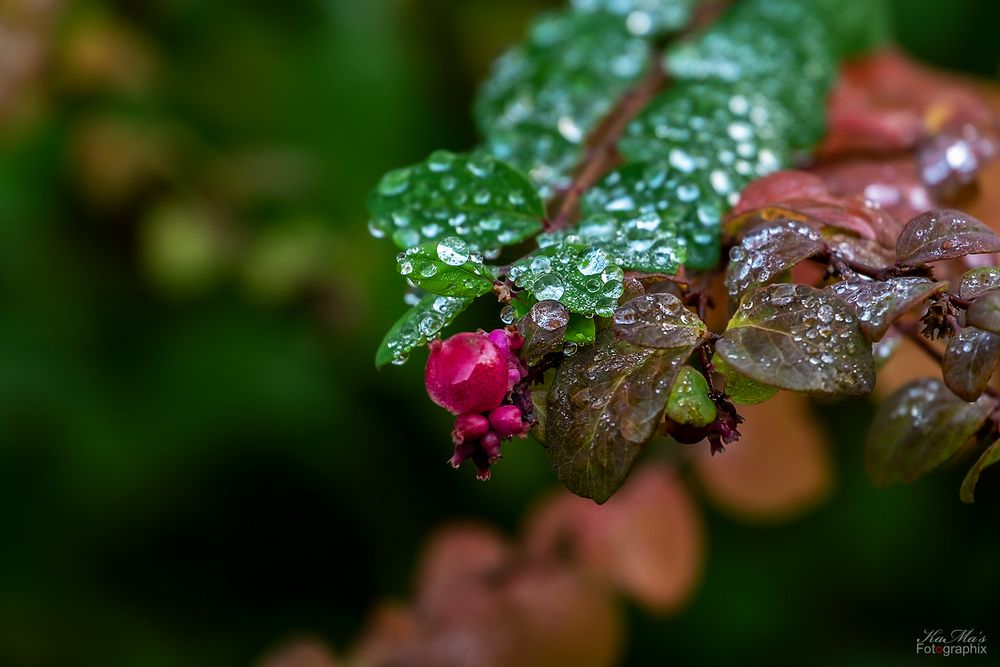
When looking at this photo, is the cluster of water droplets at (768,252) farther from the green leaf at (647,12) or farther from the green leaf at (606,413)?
the green leaf at (647,12)

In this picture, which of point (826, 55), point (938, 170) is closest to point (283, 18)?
point (826, 55)

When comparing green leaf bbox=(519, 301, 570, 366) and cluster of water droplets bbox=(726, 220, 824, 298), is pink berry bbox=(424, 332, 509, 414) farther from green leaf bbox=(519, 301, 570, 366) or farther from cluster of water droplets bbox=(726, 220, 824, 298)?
cluster of water droplets bbox=(726, 220, 824, 298)

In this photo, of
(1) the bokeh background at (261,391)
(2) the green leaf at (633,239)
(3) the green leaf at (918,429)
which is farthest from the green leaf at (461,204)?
(1) the bokeh background at (261,391)

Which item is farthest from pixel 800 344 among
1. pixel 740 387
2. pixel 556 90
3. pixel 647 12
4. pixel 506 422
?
pixel 647 12

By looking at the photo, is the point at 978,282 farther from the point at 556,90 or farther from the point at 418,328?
the point at 556,90

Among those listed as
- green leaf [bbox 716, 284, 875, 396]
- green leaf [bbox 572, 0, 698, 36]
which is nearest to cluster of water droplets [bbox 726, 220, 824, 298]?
green leaf [bbox 716, 284, 875, 396]

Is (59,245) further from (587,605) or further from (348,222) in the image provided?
(587,605)
